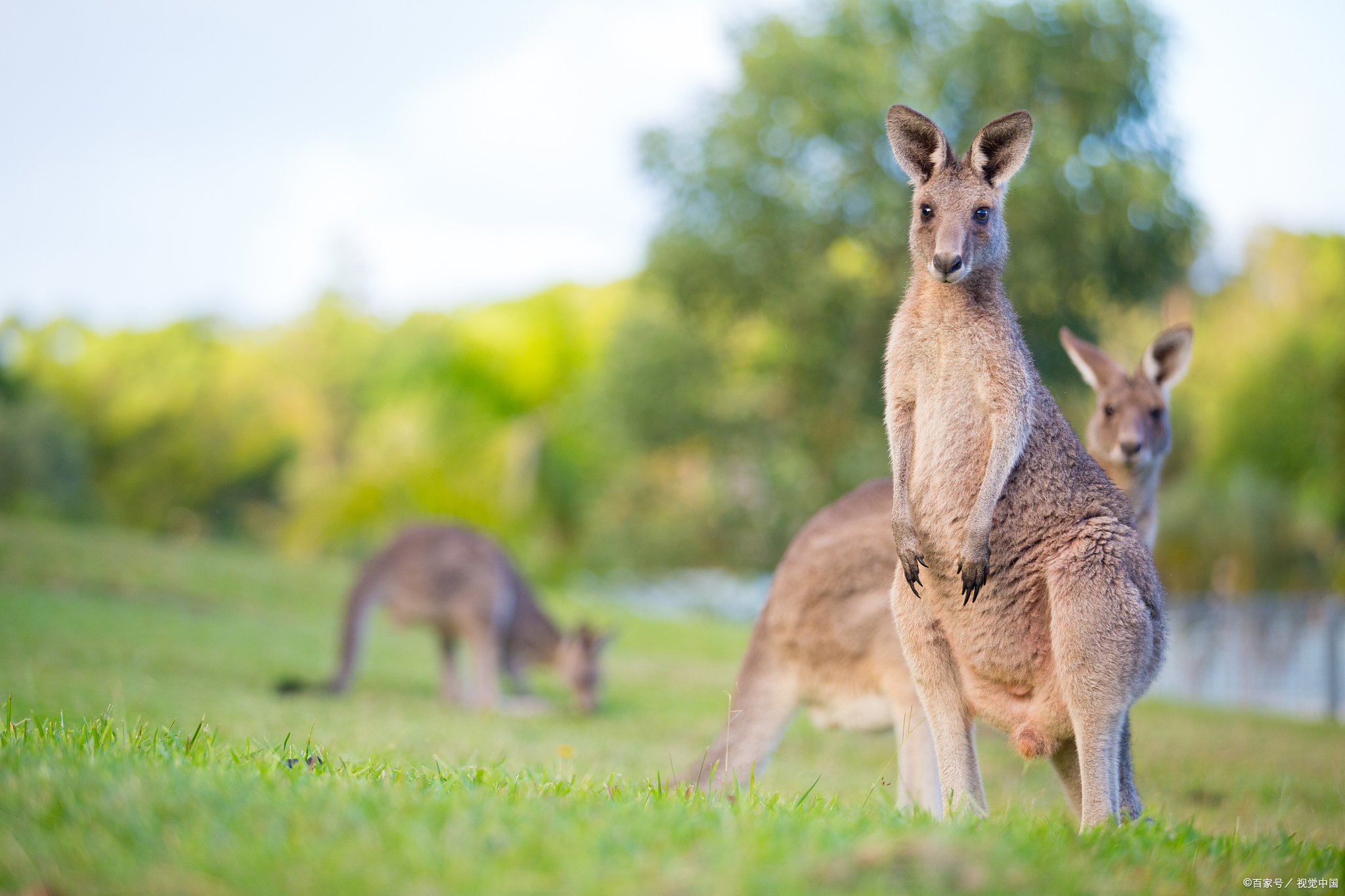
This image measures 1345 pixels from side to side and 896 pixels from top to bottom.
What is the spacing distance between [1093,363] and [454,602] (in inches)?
194

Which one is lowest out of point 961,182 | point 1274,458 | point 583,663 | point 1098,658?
point 583,663

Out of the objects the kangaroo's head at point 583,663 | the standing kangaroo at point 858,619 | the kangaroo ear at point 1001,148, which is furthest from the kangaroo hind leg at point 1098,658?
the kangaroo's head at point 583,663

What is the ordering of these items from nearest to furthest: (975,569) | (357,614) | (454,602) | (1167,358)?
1. (975,569)
2. (1167,358)
3. (357,614)
4. (454,602)

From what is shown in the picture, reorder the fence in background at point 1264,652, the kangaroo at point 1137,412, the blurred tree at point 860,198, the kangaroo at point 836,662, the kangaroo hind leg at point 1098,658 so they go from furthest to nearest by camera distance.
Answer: the blurred tree at point 860,198 → the fence in background at point 1264,652 → the kangaroo at point 1137,412 → the kangaroo at point 836,662 → the kangaroo hind leg at point 1098,658

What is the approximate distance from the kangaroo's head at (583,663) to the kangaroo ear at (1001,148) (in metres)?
5.66

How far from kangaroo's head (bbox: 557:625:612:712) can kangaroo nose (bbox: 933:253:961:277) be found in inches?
223

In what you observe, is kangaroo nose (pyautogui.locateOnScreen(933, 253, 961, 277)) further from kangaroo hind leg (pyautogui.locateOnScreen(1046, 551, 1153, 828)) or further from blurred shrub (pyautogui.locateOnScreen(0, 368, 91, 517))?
blurred shrub (pyautogui.locateOnScreen(0, 368, 91, 517))

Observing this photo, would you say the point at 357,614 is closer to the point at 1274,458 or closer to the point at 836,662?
the point at 836,662

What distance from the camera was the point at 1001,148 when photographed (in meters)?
3.05

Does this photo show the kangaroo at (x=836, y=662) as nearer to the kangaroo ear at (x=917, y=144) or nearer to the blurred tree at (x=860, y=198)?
the kangaroo ear at (x=917, y=144)

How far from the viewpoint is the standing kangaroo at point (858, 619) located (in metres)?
3.77

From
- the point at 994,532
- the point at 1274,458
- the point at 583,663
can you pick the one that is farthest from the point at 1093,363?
the point at 1274,458

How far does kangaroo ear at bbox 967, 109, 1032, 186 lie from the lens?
3.02 metres

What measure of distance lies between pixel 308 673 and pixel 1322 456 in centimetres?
1527
